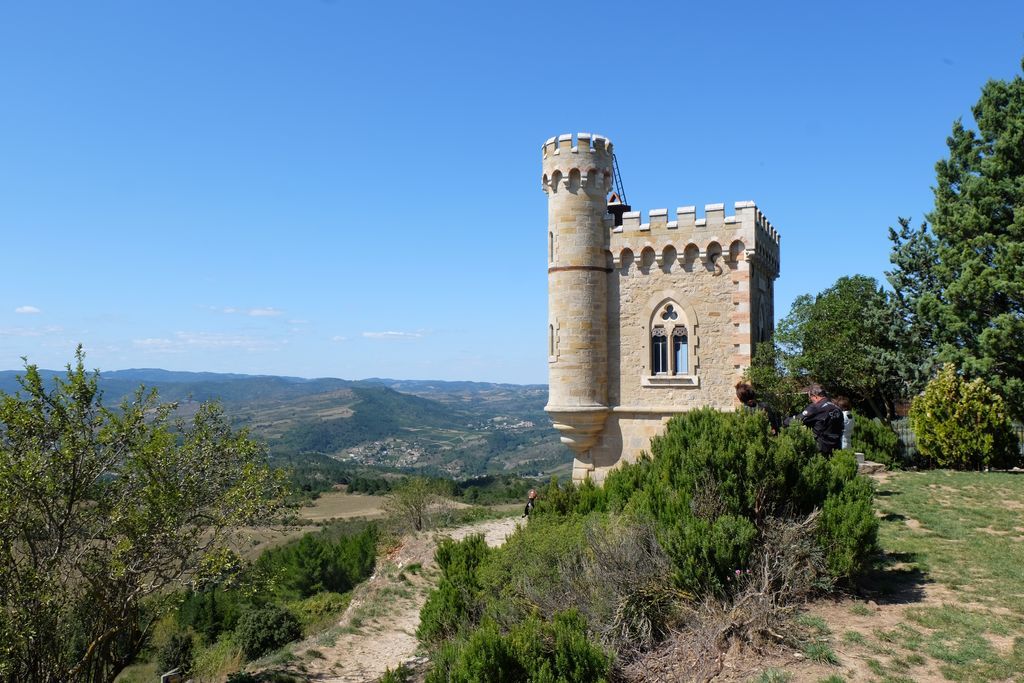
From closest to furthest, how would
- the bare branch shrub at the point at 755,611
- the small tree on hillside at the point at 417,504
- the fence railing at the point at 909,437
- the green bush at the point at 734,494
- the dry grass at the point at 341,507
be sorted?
the bare branch shrub at the point at 755,611, the green bush at the point at 734,494, the fence railing at the point at 909,437, the small tree on hillside at the point at 417,504, the dry grass at the point at 341,507

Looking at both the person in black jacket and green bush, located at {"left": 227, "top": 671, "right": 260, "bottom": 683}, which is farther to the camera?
green bush, located at {"left": 227, "top": 671, "right": 260, "bottom": 683}

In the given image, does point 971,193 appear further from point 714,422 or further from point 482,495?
point 482,495

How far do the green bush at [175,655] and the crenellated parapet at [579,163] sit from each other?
25.8 meters

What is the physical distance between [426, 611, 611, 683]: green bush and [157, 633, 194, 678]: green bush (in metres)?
26.2

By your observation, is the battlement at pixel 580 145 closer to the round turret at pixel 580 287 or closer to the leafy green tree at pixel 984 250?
the round turret at pixel 580 287

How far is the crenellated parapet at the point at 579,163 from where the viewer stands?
61.1ft

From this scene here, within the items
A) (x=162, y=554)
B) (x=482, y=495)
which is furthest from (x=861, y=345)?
(x=482, y=495)

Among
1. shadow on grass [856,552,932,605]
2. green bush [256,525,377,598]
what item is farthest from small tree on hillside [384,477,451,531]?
shadow on grass [856,552,932,605]

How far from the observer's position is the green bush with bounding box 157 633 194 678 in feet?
96.6

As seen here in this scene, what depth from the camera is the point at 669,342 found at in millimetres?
18375

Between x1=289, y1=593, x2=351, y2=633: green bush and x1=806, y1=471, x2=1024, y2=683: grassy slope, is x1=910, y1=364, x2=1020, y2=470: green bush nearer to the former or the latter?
x1=806, y1=471, x2=1024, y2=683: grassy slope

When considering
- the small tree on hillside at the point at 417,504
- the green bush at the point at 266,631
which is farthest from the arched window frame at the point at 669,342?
the green bush at the point at 266,631

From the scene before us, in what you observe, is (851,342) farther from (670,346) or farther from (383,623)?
(383,623)

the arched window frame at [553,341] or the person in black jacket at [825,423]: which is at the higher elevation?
the arched window frame at [553,341]
